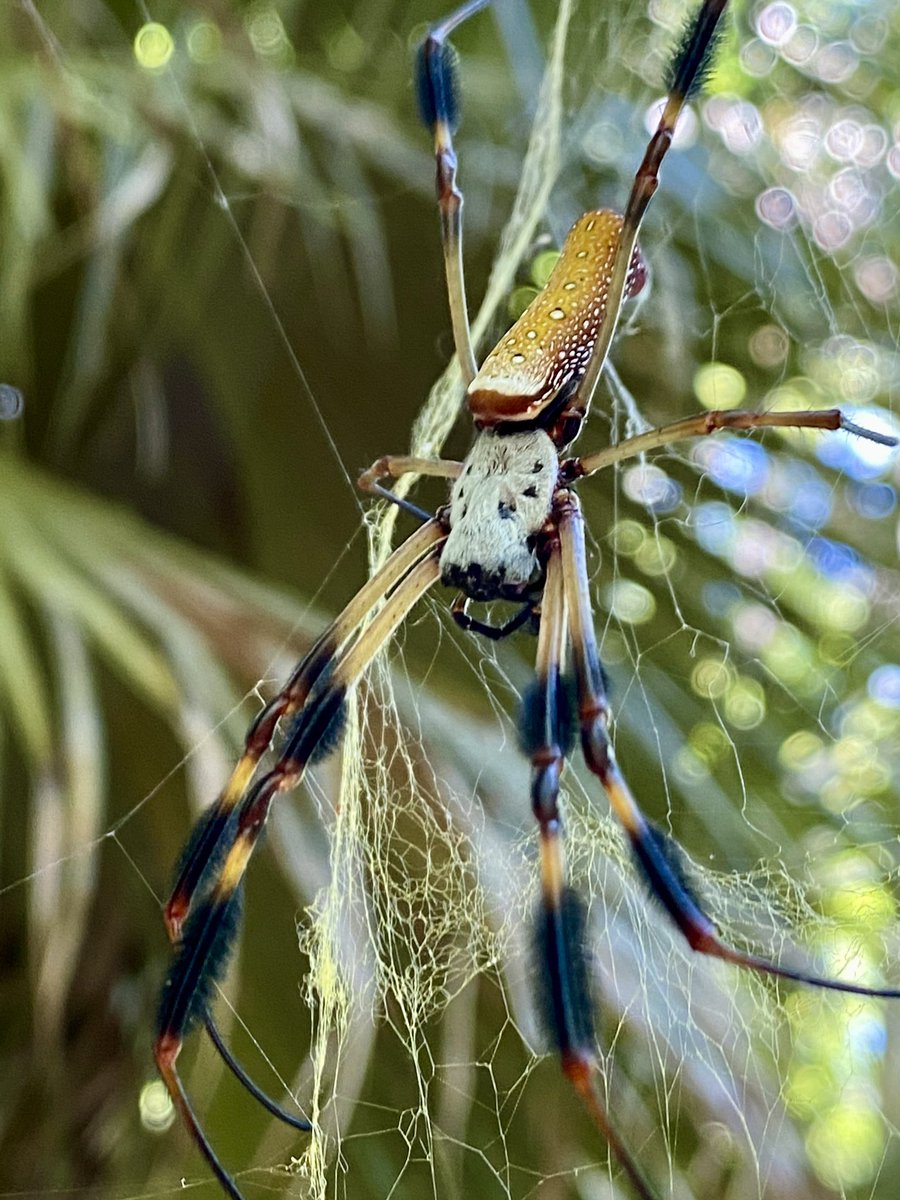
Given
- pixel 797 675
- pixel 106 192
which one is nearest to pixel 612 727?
pixel 797 675

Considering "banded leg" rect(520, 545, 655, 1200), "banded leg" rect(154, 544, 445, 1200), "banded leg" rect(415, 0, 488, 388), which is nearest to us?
"banded leg" rect(520, 545, 655, 1200)

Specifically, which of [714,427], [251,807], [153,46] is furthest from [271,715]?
[153,46]

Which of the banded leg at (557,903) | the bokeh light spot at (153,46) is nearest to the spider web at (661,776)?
the banded leg at (557,903)

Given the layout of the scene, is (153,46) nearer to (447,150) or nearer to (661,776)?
(447,150)

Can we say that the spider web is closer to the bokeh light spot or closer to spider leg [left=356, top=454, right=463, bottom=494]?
spider leg [left=356, top=454, right=463, bottom=494]

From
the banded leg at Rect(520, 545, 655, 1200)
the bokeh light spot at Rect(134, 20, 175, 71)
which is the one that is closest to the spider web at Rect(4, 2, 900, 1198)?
the banded leg at Rect(520, 545, 655, 1200)

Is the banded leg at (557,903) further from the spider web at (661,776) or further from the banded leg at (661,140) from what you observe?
the banded leg at (661,140)
